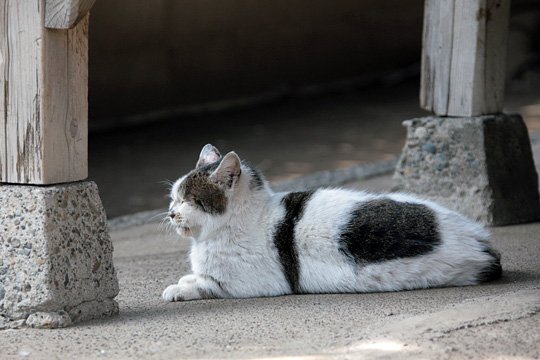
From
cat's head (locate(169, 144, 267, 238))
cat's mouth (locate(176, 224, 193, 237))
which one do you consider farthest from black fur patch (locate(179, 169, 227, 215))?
cat's mouth (locate(176, 224, 193, 237))

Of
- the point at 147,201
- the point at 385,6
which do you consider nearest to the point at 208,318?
the point at 147,201

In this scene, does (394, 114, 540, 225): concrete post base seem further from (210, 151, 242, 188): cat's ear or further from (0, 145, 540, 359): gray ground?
(210, 151, 242, 188): cat's ear

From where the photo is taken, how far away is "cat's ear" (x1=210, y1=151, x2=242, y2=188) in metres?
4.58

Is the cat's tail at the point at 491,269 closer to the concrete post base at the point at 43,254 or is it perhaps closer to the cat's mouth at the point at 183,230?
the cat's mouth at the point at 183,230

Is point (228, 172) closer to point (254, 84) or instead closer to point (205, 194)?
point (205, 194)

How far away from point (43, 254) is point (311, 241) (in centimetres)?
130

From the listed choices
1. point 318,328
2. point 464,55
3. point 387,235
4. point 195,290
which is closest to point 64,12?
point 195,290

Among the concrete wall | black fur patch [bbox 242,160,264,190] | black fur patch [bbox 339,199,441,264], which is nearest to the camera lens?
black fur patch [bbox 339,199,441,264]

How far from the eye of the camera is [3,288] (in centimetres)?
384

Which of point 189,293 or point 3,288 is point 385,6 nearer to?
→ point 189,293

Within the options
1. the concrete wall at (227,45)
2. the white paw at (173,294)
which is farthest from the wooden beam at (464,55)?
the concrete wall at (227,45)

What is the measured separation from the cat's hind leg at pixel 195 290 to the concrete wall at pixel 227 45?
5.68m

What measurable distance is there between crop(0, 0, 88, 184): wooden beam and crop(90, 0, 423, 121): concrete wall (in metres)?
5.88

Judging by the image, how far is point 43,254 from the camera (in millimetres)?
3781
